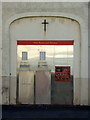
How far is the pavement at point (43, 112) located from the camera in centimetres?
811

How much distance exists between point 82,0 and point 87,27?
115cm

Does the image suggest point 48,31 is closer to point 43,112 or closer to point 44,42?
point 44,42

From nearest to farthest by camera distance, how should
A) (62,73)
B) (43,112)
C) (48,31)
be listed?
(43,112) → (48,31) → (62,73)

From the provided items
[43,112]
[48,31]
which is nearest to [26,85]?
[43,112]

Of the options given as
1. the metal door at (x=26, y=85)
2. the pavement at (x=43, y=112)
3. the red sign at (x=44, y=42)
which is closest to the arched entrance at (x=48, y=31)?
the red sign at (x=44, y=42)

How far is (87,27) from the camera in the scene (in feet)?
31.1

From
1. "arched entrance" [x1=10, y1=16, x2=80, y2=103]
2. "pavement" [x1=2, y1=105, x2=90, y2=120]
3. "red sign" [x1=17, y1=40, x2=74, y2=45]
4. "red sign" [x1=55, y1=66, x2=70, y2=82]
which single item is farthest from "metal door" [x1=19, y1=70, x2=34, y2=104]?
"red sign" [x1=17, y1=40, x2=74, y2=45]

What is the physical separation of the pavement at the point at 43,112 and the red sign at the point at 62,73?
45.4 inches

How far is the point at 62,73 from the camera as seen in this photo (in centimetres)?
972

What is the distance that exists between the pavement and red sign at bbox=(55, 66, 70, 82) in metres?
1.15

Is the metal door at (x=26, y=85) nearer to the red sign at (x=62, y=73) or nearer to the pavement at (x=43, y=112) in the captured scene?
the pavement at (x=43, y=112)

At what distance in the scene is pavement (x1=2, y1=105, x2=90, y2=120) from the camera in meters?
8.11

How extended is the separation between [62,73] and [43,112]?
1970 mm

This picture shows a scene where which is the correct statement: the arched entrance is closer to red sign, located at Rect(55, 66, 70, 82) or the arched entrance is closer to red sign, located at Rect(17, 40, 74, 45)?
red sign, located at Rect(17, 40, 74, 45)
